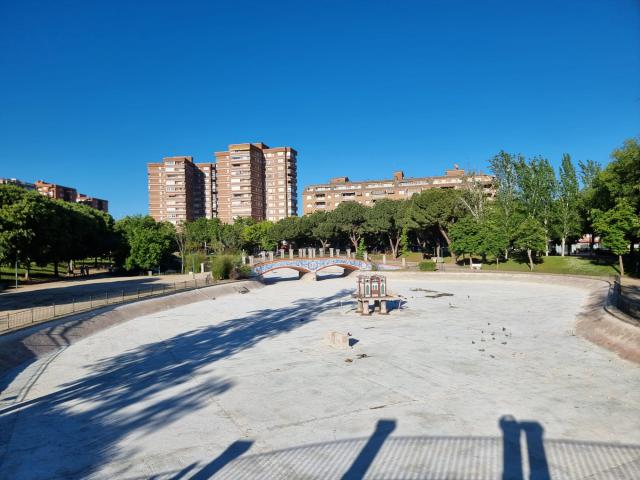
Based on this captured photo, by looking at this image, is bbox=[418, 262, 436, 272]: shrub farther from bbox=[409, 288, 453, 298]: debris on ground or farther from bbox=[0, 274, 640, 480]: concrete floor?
bbox=[0, 274, 640, 480]: concrete floor

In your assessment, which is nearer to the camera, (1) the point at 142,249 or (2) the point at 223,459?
(2) the point at 223,459

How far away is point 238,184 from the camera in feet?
512

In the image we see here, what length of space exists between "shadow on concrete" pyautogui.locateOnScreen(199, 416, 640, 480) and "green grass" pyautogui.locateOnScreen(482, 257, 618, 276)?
1873 inches

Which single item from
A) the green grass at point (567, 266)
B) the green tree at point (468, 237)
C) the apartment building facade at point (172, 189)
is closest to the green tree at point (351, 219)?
the green tree at point (468, 237)

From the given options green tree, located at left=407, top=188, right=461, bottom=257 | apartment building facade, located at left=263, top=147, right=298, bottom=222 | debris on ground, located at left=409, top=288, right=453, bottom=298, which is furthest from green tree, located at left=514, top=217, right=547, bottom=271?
apartment building facade, located at left=263, top=147, right=298, bottom=222

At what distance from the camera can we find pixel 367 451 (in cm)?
1082

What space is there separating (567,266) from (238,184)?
120m

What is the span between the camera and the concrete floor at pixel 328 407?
10.3 m

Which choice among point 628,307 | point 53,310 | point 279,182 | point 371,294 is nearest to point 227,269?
point 53,310

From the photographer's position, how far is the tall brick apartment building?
15588 cm

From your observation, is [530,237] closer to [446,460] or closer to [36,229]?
[446,460]

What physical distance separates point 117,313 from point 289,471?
1055 inches

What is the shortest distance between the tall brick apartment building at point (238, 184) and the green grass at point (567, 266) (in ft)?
344

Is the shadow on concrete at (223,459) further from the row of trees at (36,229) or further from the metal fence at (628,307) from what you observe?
the row of trees at (36,229)
